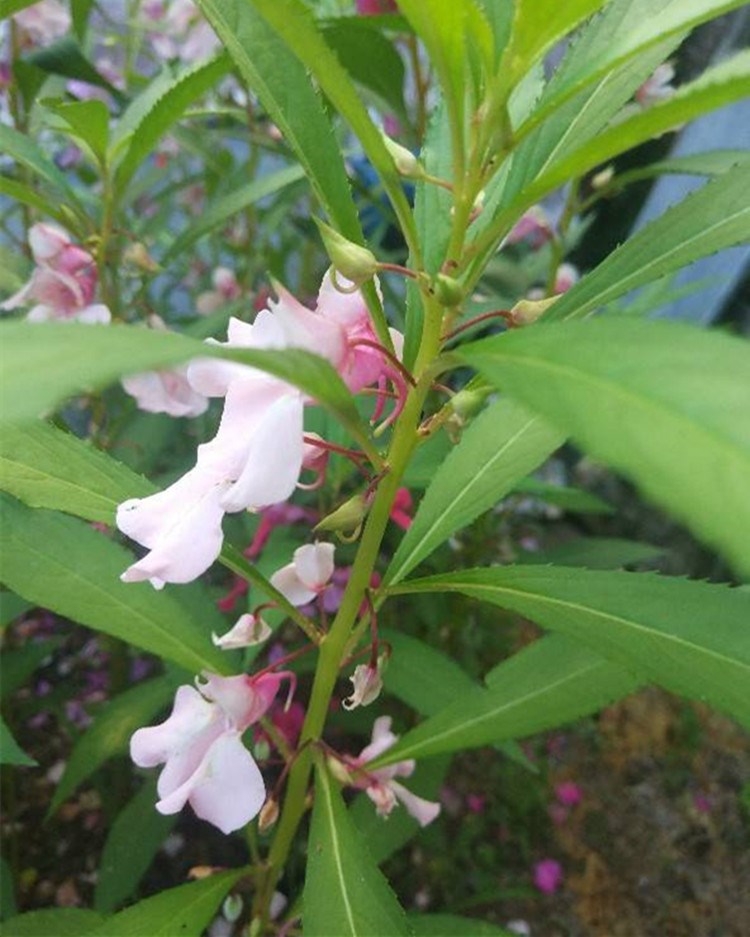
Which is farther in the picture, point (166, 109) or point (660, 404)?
point (166, 109)

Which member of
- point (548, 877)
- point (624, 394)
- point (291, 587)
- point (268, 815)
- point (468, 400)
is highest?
point (624, 394)

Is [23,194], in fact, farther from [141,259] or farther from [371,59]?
[371,59]

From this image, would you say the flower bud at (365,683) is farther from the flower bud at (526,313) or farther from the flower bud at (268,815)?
the flower bud at (526,313)

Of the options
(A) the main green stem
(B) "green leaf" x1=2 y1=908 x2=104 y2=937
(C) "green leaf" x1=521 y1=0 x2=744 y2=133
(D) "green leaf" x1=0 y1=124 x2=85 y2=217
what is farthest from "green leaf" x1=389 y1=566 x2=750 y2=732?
(D) "green leaf" x1=0 y1=124 x2=85 y2=217

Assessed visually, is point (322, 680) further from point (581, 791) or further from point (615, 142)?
point (581, 791)

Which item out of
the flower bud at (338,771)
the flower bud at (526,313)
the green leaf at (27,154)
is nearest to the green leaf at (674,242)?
the flower bud at (526,313)

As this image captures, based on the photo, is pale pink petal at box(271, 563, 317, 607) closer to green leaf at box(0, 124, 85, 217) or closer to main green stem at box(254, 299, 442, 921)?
main green stem at box(254, 299, 442, 921)

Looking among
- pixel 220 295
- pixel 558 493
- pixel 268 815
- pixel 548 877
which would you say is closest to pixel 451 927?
pixel 268 815
